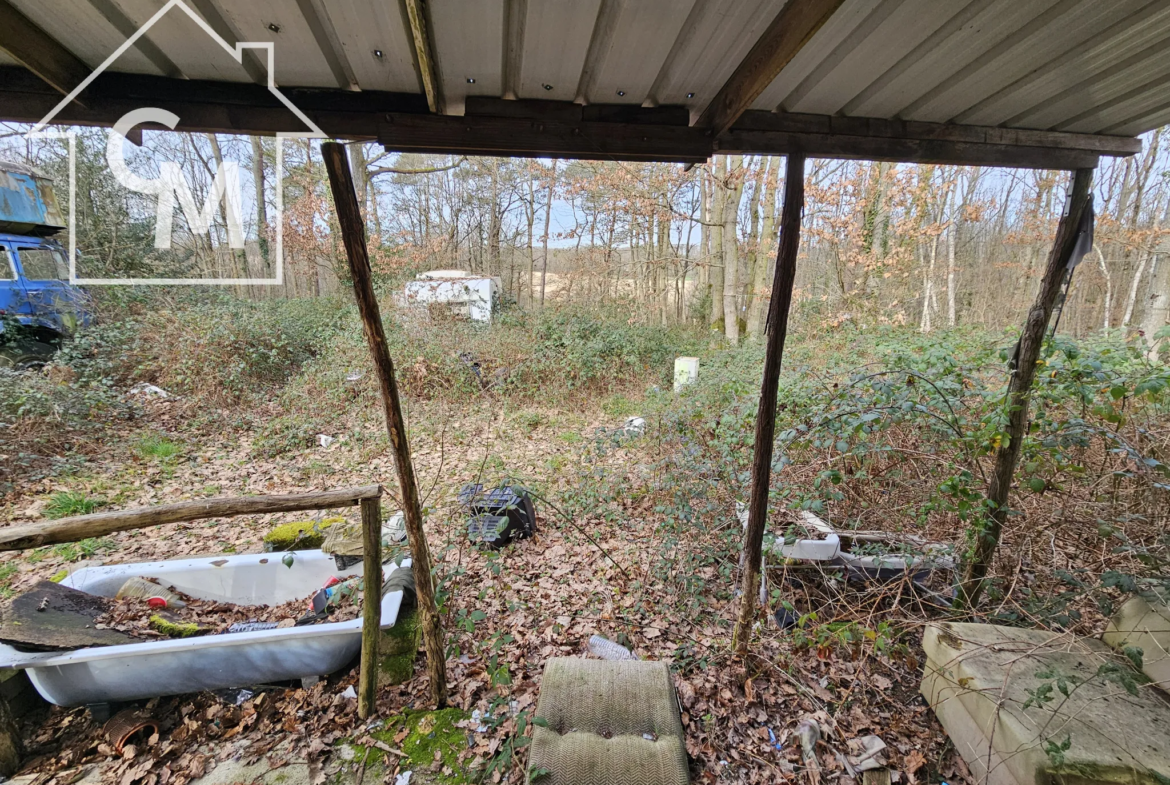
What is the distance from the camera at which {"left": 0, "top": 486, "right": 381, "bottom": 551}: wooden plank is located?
5.79 ft

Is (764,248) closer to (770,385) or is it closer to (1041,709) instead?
(770,385)

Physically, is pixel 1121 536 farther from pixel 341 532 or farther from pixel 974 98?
pixel 341 532

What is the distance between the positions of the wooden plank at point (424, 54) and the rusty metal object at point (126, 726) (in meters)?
3.20

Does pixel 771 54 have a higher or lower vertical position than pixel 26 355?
higher

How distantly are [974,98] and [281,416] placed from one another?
747 centimetres

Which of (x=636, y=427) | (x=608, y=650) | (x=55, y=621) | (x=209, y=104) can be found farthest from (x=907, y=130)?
(x=55, y=621)

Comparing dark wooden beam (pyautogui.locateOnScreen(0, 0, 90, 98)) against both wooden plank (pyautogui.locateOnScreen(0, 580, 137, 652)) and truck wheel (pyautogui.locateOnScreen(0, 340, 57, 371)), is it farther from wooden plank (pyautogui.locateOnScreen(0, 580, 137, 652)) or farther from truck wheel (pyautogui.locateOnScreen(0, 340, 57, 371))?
truck wheel (pyautogui.locateOnScreen(0, 340, 57, 371))

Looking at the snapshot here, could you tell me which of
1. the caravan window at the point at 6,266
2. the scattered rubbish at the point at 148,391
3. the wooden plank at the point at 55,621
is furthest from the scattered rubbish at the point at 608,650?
the caravan window at the point at 6,266

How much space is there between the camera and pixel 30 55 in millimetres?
1259

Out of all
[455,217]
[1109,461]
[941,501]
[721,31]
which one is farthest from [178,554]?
[455,217]

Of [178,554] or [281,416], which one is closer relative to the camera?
[178,554]

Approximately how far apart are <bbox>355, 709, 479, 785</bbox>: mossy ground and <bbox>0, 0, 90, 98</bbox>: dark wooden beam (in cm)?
280

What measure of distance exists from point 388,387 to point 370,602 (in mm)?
1080

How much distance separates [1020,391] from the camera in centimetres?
241
